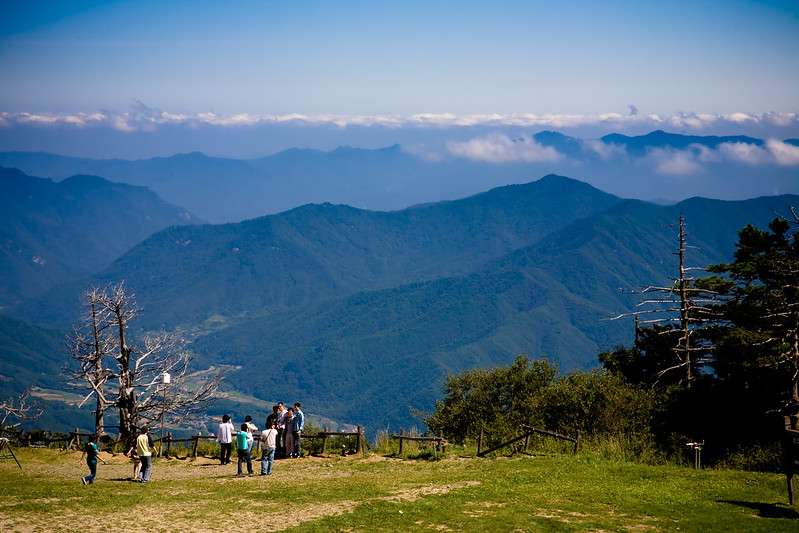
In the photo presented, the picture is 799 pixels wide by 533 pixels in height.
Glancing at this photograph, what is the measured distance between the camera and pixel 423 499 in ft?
69.9

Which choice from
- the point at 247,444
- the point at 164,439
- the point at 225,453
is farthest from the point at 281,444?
the point at 164,439

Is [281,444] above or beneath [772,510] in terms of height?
beneath

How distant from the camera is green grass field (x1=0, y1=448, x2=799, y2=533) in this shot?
733 inches

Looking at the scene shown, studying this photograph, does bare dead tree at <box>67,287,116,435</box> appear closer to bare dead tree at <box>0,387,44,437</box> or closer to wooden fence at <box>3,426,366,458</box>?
wooden fence at <box>3,426,366,458</box>

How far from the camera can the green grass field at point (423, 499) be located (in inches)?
733

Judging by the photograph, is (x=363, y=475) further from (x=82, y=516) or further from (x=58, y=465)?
(x=58, y=465)

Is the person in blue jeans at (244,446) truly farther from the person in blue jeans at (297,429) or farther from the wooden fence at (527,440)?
the wooden fence at (527,440)

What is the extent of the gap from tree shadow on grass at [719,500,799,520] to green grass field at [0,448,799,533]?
0.03 meters

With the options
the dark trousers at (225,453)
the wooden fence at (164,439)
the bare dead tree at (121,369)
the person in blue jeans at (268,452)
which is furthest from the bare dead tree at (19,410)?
the person in blue jeans at (268,452)

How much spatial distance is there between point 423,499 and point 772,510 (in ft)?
31.0

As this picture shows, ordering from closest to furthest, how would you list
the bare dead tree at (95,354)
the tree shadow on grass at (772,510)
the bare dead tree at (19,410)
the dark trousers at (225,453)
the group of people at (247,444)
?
the tree shadow on grass at (772,510) < the group of people at (247,444) < the dark trousers at (225,453) < the bare dead tree at (19,410) < the bare dead tree at (95,354)

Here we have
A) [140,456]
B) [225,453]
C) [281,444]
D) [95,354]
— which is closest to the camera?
[140,456]

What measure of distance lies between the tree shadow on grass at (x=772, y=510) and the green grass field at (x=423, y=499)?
0.03 metres

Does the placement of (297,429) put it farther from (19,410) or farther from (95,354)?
(19,410)
